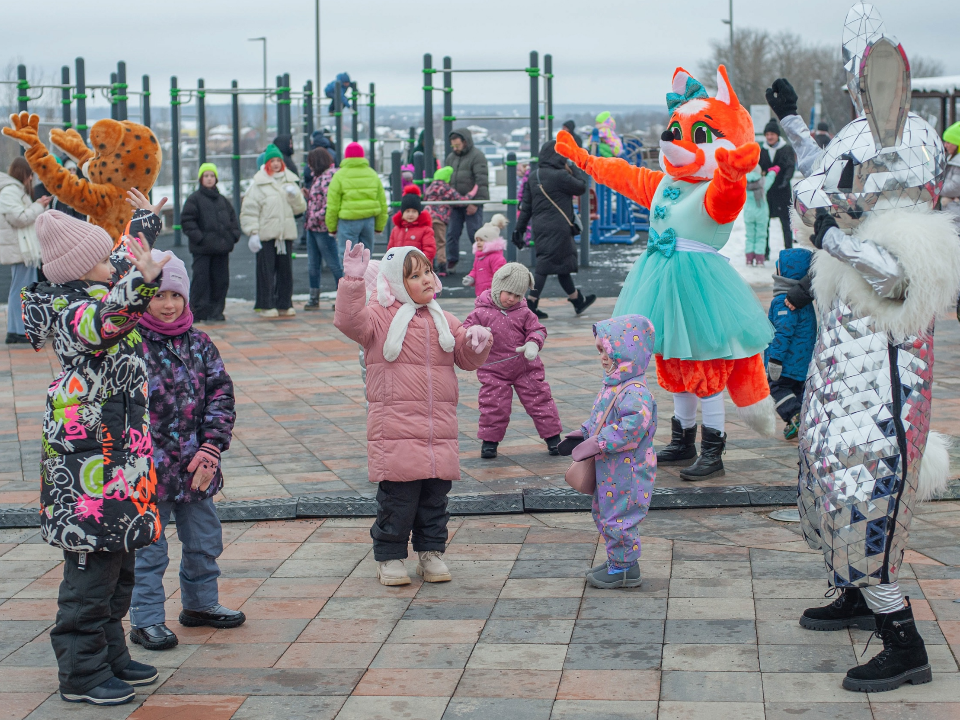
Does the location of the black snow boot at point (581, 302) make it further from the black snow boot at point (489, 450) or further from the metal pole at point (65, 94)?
the metal pole at point (65, 94)

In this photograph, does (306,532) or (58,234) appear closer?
(58,234)

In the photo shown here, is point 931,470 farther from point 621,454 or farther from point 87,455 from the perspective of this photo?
point 87,455

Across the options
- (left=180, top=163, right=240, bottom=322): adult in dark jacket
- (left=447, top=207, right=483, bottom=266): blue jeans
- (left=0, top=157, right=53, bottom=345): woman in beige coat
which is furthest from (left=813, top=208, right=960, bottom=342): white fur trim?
(left=447, top=207, right=483, bottom=266): blue jeans

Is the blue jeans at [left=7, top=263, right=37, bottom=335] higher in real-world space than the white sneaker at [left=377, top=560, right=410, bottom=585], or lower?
higher

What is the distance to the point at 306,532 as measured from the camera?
5.77 meters

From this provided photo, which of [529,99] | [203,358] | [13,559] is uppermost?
[529,99]

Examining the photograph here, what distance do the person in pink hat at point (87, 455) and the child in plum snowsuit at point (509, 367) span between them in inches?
127

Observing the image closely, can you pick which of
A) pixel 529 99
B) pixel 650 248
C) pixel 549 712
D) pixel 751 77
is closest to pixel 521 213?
pixel 529 99

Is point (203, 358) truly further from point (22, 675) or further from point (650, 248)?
point (650, 248)

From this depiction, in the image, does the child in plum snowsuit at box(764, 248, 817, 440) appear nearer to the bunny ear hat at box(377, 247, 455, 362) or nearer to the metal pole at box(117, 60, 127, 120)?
the bunny ear hat at box(377, 247, 455, 362)

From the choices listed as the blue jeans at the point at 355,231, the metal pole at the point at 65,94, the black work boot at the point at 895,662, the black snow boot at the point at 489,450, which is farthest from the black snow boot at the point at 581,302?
the metal pole at the point at 65,94

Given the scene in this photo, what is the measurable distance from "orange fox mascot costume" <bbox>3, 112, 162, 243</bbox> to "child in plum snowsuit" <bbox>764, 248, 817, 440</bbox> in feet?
11.0

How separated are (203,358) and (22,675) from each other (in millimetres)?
1279

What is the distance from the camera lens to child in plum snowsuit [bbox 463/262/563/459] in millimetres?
6988
